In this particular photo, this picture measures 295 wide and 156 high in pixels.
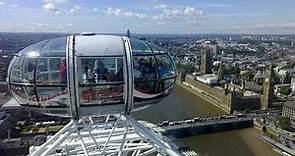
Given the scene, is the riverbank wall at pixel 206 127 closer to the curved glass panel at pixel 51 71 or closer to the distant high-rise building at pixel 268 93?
the distant high-rise building at pixel 268 93

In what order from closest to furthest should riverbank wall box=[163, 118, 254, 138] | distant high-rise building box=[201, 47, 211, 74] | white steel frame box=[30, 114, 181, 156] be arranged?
white steel frame box=[30, 114, 181, 156] < riverbank wall box=[163, 118, 254, 138] < distant high-rise building box=[201, 47, 211, 74]

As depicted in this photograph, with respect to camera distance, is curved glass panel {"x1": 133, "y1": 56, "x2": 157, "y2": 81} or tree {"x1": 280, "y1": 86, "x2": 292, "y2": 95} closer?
curved glass panel {"x1": 133, "y1": 56, "x2": 157, "y2": 81}

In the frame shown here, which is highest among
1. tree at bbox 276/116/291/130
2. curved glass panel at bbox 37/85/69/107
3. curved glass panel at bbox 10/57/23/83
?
curved glass panel at bbox 10/57/23/83

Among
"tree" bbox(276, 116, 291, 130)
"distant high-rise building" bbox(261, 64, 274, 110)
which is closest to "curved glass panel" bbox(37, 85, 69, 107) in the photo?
"tree" bbox(276, 116, 291, 130)

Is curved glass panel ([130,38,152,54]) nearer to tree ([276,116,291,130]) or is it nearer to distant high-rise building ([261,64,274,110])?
tree ([276,116,291,130])

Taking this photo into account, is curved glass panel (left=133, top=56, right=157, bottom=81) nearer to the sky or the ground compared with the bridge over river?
nearer to the sky

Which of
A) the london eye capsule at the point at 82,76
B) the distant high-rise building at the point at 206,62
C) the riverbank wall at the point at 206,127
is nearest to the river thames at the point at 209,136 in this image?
the riverbank wall at the point at 206,127

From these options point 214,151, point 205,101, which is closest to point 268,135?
point 214,151

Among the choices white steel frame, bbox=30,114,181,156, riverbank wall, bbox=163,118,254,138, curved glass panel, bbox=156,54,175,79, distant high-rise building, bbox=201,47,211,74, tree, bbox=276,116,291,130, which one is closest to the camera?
white steel frame, bbox=30,114,181,156
